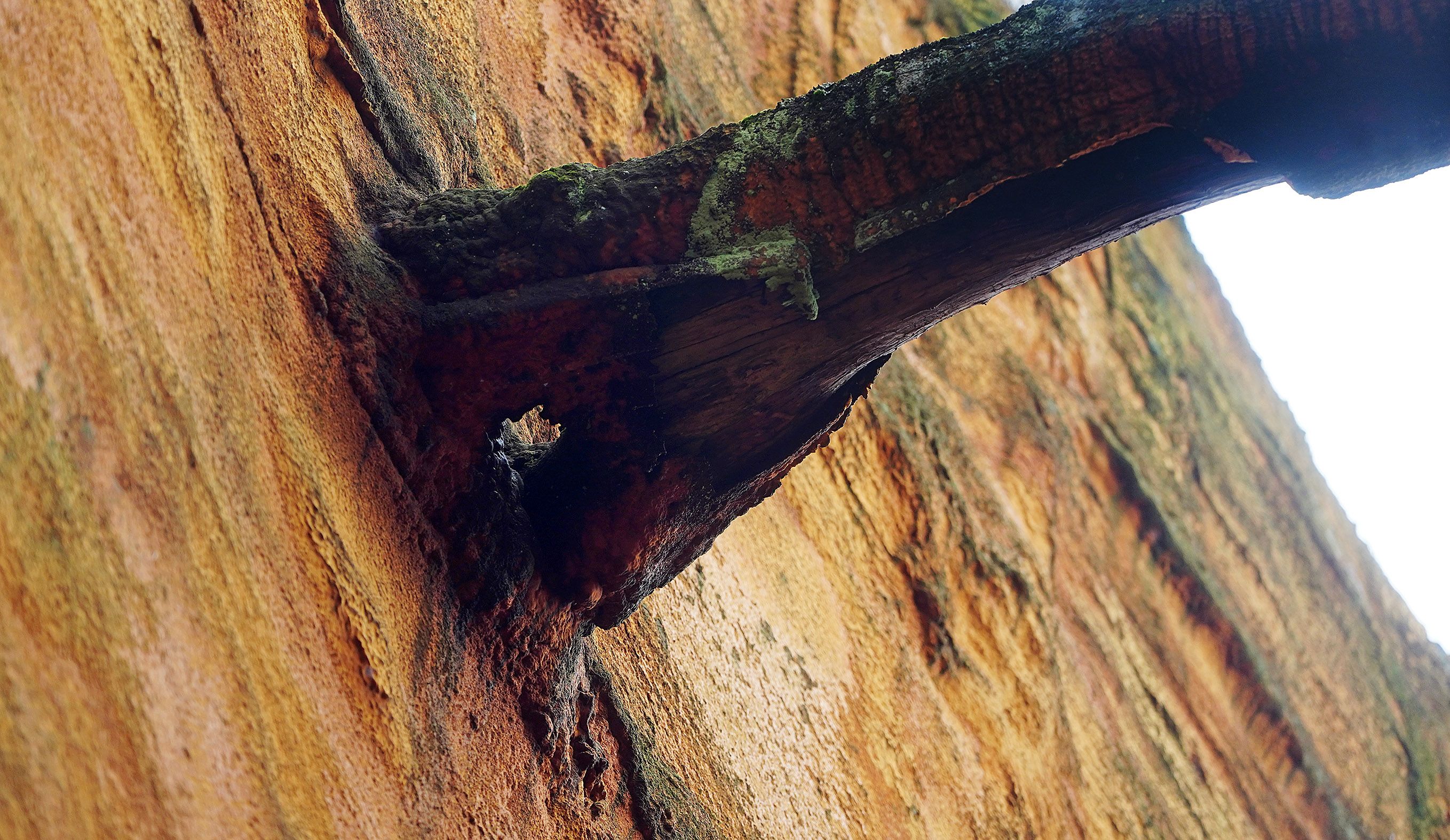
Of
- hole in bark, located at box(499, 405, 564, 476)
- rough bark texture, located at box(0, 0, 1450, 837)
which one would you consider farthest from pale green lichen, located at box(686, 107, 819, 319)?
rough bark texture, located at box(0, 0, 1450, 837)

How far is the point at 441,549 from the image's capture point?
231cm

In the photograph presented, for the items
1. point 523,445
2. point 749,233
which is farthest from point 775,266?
point 523,445

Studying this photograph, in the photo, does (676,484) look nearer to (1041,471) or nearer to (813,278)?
(813,278)

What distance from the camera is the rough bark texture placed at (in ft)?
5.15

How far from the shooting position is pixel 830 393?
8.19 feet

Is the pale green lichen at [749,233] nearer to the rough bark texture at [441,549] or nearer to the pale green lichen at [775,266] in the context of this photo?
the pale green lichen at [775,266]

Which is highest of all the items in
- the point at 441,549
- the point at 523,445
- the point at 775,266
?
the point at 775,266

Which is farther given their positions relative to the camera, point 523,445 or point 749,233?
point 523,445

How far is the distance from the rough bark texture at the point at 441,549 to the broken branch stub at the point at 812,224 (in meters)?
0.17

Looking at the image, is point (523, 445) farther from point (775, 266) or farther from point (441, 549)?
point (775, 266)

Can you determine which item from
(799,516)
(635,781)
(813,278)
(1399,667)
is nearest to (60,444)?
(813,278)

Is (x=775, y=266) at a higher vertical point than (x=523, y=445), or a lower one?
higher

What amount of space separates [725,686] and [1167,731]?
11.8 feet

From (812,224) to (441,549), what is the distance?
37.9 inches
